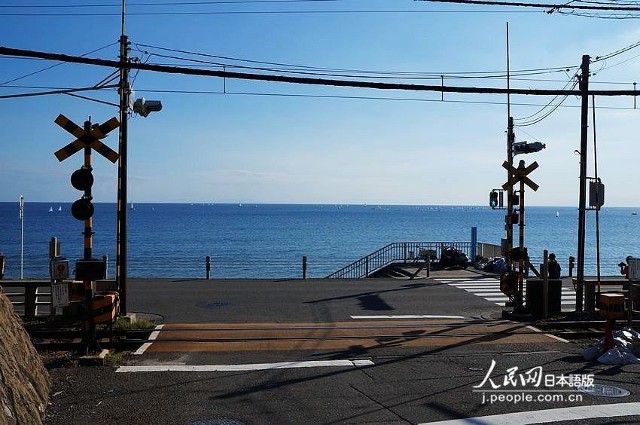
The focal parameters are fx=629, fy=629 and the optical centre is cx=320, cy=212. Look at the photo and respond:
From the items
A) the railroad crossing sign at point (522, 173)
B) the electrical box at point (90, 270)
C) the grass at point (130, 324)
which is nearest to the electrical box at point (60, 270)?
the electrical box at point (90, 270)

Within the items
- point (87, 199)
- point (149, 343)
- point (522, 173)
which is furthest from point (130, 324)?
point (522, 173)

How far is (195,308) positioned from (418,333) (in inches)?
265

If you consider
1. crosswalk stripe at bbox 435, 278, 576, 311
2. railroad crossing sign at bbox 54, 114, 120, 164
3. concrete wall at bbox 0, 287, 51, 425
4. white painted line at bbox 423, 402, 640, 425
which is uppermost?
railroad crossing sign at bbox 54, 114, 120, 164

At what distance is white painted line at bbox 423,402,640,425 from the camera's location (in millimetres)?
7520

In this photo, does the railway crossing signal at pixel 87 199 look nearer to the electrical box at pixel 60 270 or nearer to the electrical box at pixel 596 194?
the electrical box at pixel 60 270

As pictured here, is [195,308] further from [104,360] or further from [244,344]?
[104,360]

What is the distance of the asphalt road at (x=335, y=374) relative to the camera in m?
7.91

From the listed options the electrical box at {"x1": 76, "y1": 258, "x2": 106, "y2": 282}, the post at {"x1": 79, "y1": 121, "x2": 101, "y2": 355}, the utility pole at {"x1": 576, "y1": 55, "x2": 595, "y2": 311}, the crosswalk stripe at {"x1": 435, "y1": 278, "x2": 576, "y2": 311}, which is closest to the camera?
the electrical box at {"x1": 76, "y1": 258, "x2": 106, "y2": 282}

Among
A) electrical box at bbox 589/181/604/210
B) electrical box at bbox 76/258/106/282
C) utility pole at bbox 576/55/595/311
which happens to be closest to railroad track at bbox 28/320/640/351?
utility pole at bbox 576/55/595/311

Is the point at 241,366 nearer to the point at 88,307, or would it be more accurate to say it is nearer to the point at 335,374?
the point at 335,374

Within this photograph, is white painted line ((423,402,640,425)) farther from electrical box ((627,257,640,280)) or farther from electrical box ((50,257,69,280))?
electrical box ((50,257,69,280))

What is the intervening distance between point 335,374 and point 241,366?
1614mm

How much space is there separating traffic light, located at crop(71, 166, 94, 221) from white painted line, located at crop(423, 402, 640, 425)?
676 cm

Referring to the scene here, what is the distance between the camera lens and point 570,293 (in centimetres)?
2170
